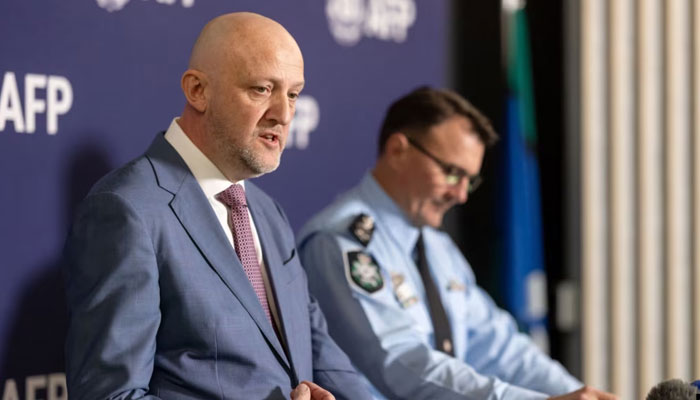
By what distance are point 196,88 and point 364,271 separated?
77cm

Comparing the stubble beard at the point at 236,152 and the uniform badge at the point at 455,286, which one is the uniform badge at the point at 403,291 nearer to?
the uniform badge at the point at 455,286

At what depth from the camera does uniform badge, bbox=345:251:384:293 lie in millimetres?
2559

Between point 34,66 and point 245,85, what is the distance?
57 centimetres

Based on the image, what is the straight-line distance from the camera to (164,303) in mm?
1883

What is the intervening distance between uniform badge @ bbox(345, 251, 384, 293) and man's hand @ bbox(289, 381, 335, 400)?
571 millimetres

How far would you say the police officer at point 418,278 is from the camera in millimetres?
2547

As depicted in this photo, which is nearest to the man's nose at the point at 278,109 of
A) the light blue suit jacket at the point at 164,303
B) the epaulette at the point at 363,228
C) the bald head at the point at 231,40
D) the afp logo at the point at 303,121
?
the bald head at the point at 231,40

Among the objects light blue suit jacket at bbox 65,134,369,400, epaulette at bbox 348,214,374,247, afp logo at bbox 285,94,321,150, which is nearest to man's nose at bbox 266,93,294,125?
light blue suit jacket at bbox 65,134,369,400

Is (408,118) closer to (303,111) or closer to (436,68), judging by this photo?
(303,111)

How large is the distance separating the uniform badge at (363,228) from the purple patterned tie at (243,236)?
586 millimetres

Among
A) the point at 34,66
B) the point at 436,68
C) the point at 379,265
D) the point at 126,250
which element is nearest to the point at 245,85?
the point at 126,250

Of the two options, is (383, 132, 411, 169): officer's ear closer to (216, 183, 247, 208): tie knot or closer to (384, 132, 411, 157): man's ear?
(384, 132, 411, 157): man's ear

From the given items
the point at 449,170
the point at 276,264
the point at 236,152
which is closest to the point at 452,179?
the point at 449,170

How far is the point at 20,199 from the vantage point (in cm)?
225
